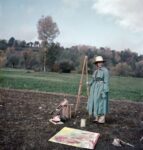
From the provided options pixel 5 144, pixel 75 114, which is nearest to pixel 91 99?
pixel 75 114

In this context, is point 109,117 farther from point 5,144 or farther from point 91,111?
point 5,144

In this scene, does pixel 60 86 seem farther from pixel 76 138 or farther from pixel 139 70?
pixel 139 70

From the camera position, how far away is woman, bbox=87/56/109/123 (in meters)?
10.2

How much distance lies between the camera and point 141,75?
67.1 metres

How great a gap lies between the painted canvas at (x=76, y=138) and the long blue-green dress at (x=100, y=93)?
4.85ft

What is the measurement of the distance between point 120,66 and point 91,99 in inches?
2420

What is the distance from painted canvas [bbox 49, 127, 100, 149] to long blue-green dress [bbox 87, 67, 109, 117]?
1.48 m

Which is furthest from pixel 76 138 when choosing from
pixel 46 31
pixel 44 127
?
pixel 46 31

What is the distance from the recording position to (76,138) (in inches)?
320

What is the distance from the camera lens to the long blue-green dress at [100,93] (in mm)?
10211

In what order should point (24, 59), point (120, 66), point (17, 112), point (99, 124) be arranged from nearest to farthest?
point (99, 124) < point (17, 112) < point (120, 66) < point (24, 59)

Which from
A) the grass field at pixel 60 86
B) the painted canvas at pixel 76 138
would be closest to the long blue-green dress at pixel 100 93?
the painted canvas at pixel 76 138

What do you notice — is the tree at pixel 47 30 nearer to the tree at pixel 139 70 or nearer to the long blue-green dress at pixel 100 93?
the tree at pixel 139 70

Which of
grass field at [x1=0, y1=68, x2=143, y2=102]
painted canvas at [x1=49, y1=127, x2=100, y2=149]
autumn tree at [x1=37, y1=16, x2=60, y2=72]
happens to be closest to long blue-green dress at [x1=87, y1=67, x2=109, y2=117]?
painted canvas at [x1=49, y1=127, x2=100, y2=149]
